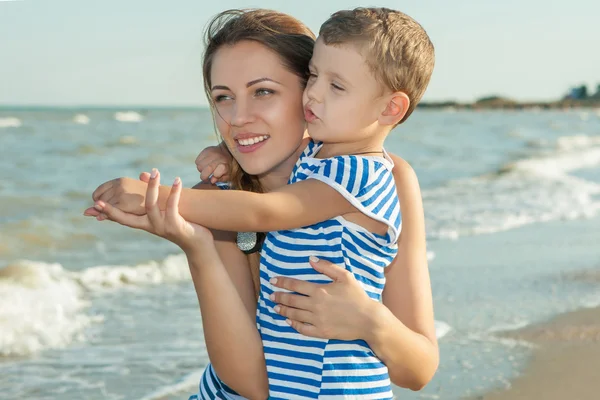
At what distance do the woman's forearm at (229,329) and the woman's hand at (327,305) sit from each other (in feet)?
0.38

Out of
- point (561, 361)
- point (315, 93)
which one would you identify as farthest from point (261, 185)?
point (561, 361)

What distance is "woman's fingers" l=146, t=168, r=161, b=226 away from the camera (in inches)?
79.4

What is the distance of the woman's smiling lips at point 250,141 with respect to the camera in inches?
98.7

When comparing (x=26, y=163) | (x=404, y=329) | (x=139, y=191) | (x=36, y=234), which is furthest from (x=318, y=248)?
(x=26, y=163)

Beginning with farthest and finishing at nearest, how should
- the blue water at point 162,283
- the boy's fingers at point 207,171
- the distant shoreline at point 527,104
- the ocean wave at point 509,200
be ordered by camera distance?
1. the distant shoreline at point 527,104
2. the ocean wave at point 509,200
3. the blue water at point 162,283
4. the boy's fingers at point 207,171

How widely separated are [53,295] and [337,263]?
4785 millimetres

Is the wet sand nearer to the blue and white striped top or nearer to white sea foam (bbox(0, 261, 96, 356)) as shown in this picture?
the blue and white striped top

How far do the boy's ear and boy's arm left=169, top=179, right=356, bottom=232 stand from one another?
0.34 m

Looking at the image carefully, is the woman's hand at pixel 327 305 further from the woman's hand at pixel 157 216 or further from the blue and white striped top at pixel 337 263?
the woman's hand at pixel 157 216

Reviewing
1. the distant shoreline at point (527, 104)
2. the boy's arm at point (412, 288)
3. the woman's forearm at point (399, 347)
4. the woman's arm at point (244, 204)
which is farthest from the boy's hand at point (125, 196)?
the distant shoreline at point (527, 104)

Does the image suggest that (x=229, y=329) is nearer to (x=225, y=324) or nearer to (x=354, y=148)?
(x=225, y=324)

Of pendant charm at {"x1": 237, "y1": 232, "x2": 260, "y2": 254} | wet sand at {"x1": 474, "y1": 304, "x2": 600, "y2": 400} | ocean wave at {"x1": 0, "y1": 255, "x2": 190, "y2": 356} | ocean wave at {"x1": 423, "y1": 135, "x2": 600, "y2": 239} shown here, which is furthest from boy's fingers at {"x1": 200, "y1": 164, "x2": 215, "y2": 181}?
ocean wave at {"x1": 423, "y1": 135, "x2": 600, "y2": 239}

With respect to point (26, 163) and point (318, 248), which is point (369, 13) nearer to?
point (318, 248)

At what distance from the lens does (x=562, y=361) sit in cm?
486
